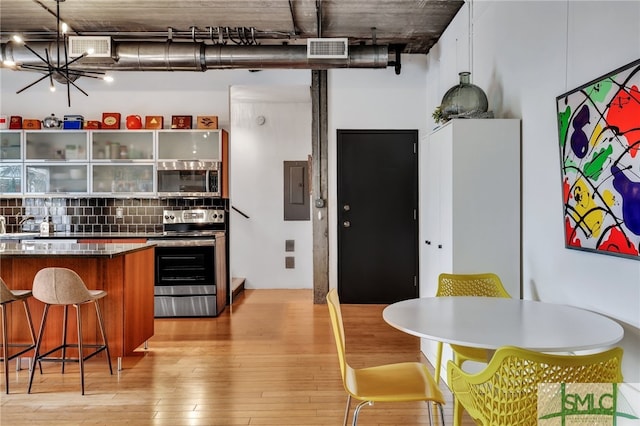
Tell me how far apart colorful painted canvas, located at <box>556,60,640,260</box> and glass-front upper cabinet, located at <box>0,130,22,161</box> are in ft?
18.8

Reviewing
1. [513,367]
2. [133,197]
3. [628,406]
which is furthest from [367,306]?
[513,367]

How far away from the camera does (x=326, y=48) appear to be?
4332 mm

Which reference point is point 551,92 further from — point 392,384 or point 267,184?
point 267,184

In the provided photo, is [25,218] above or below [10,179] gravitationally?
below

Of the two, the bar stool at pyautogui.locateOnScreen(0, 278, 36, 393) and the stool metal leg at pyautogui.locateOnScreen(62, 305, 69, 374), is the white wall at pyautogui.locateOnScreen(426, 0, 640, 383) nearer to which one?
the stool metal leg at pyautogui.locateOnScreen(62, 305, 69, 374)

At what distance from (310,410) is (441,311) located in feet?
3.79

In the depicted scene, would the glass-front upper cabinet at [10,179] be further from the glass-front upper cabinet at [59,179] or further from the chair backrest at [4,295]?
the chair backrest at [4,295]

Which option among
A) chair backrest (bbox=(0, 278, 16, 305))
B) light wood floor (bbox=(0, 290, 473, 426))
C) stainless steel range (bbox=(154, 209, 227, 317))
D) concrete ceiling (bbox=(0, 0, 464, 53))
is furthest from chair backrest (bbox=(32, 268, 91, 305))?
concrete ceiling (bbox=(0, 0, 464, 53))

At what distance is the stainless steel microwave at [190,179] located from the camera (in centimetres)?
528

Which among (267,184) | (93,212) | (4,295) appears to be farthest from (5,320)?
(267,184)

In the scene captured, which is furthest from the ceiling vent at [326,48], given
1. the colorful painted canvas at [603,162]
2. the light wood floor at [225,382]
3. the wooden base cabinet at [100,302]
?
the light wood floor at [225,382]

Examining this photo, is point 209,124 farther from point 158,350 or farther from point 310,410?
point 310,410

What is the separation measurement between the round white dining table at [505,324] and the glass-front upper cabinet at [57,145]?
4744 millimetres

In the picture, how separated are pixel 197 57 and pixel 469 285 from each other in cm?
349
